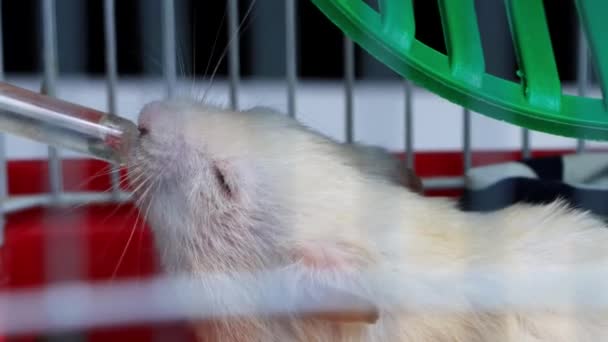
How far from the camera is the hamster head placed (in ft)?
2.07

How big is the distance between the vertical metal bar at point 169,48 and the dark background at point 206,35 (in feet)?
0.05

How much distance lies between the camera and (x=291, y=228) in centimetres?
63

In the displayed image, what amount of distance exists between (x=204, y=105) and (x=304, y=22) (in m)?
0.40

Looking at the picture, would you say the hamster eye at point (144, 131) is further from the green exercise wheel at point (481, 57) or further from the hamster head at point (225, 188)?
the green exercise wheel at point (481, 57)

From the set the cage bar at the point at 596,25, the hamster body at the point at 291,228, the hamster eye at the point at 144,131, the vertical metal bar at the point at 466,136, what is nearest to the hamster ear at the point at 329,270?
the hamster body at the point at 291,228

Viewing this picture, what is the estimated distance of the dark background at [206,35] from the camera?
0.85m

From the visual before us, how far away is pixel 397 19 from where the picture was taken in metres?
0.66

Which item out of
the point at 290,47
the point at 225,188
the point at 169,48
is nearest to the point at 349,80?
the point at 290,47

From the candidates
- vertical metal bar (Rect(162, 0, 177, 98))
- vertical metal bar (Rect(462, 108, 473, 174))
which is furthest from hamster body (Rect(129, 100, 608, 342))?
vertical metal bar (Rect(462, 108, 473, 174))

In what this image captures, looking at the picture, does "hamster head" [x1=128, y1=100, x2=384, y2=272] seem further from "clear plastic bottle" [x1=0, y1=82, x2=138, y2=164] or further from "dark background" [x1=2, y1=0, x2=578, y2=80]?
"dark background" [x1=2, y1=0, x2=578, y2=80]

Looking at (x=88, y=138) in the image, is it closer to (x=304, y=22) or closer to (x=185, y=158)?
(x=185, y=158)

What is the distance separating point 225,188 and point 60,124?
0.16 metres

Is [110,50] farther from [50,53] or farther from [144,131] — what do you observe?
[144,131]

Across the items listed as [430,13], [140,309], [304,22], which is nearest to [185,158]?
[140,309]
